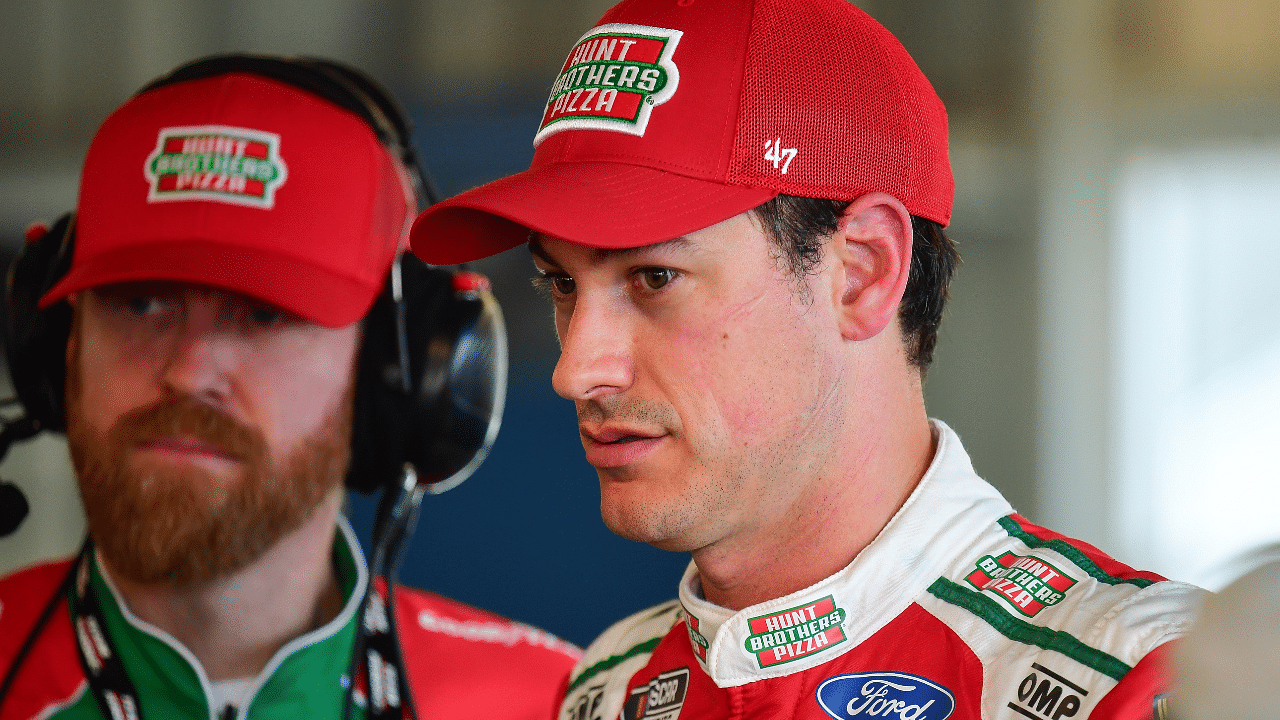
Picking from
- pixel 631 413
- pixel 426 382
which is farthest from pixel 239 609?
pixel 631 413

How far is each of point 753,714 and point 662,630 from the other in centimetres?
26

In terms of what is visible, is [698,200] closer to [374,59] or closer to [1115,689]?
[1115,689]

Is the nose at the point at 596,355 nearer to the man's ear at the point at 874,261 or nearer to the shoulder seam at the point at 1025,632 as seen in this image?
the man's ear at the point at 874,261

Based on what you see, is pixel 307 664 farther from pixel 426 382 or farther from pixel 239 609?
pixel 426 382

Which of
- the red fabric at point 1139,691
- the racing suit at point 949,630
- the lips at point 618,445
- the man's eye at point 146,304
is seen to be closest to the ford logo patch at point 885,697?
the racing suit at point 949,630

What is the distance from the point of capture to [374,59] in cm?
345

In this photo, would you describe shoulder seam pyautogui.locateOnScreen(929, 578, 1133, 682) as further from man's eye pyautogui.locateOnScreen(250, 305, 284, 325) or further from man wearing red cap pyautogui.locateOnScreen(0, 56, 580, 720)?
man's eye pyautogui.locateOnScreen(250, 305, 284, 325)

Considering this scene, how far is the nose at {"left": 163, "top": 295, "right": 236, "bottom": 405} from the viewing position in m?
1.34

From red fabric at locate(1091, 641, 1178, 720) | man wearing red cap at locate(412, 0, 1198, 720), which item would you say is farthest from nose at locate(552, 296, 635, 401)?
red fabric at locate(1091, 641, 1178, 720)

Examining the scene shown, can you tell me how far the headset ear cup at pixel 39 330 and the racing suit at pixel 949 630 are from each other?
35.3 inches

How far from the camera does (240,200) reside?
138cm

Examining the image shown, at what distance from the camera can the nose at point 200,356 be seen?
4.40ft

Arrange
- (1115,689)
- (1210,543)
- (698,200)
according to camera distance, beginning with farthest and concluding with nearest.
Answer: (1210,543) < (698,200) < (1115,689)

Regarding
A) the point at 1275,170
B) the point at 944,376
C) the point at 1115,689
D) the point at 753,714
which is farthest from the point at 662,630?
the point at 1275,170
